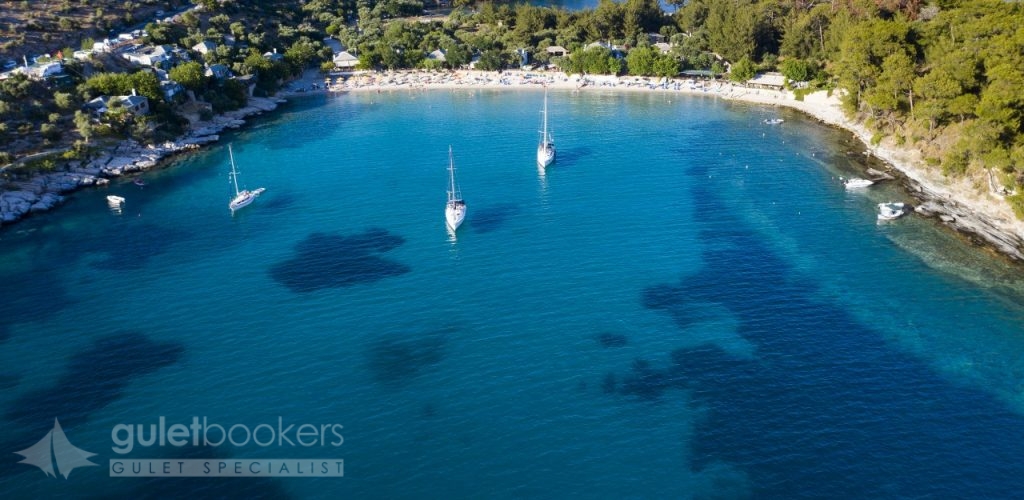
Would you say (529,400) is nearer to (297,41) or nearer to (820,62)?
(820,62)

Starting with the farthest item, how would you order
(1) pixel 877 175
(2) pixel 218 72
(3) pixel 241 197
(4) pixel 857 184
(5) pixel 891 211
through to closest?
(2) pixel 218 72
(1) pixel 877 175
(4) pixel 857 184
(3) pixel 241 197
(5) pixel 891 211

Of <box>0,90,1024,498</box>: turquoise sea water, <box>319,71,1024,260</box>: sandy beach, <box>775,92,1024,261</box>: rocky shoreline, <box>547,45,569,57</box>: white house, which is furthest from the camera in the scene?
<box>547,45,569,57</box>: white house

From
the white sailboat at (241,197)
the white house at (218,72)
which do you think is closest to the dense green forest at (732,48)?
the white house at (218,72)

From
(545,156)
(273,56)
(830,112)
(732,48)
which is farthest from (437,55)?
(830,112)

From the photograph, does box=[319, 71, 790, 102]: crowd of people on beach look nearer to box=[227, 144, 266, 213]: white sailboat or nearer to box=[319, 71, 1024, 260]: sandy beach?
box=[319, 71, 1024, 260]: sandy beach

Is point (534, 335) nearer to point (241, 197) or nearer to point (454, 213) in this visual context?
point (454, 213)

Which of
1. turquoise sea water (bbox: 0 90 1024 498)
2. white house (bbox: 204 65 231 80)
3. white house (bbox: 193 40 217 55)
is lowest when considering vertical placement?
turquoise sea water (bbox: 0 90 1024 498)

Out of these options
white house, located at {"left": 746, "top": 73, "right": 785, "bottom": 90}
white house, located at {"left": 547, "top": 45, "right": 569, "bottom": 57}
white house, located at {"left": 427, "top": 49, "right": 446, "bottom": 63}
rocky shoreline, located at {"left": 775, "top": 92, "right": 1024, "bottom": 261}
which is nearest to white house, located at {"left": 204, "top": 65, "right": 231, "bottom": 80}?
white house, located at {"left": 427, "top": 49, "right": 446, "bottom": 63}
